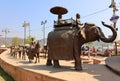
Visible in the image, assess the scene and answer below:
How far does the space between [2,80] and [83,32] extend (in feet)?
23.3

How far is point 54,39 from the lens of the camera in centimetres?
1188

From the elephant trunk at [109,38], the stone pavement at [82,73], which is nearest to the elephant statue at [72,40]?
the elephant trunk at [109,38]

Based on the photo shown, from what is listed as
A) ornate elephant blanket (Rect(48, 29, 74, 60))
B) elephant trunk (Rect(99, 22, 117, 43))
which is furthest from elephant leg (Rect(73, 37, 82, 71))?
→ elephant trunk (Rect(99, 22, 117, 43))

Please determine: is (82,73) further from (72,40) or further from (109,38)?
(109,38)

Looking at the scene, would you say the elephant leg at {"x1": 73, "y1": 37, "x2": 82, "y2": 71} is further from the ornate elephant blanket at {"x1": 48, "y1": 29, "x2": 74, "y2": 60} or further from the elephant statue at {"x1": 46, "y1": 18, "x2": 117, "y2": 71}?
the ornate elephant blanket at {"x1": 48, "y1": 29, "x2": 74, "y2": 60}

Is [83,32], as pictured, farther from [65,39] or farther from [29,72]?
[29,72]

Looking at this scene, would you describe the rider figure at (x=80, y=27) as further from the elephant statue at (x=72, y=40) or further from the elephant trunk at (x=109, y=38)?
the elephant trunk at (x=109, y=38)

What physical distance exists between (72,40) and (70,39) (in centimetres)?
12

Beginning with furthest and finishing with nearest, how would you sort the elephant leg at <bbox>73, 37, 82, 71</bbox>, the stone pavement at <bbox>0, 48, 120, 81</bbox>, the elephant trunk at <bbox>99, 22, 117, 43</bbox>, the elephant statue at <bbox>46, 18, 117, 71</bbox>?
the elephant leg at <bbox>73, 37, 82, 71</bbox>
the elephant statue at <bbox>46, 18, 117, 71</bbox>
the elephant trunk at <bbox>99, 22, 117, 43</bbox>
the stone pavement at <bbox>0, 48, 120, 81</bbox>

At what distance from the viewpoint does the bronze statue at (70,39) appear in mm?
10680

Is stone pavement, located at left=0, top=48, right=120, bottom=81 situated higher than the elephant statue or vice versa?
the elephant statue

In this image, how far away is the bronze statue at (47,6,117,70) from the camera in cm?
1068

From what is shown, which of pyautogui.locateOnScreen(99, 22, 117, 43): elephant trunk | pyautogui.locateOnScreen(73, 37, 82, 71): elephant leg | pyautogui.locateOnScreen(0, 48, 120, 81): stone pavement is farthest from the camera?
pyautogui.locateOnScreen(73, 37, 82, 71): elephant leg

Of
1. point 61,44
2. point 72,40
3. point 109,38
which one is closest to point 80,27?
point 72,40
